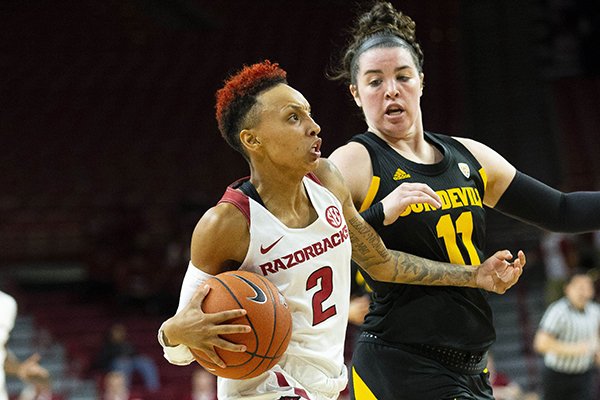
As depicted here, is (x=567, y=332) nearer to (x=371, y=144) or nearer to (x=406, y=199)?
(x=371, y=144)

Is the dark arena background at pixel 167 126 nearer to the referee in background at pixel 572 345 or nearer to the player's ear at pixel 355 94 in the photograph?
A: the referee in background at pixel 572 345

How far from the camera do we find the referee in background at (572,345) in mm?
8836

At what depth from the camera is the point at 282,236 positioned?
3191 millimetres

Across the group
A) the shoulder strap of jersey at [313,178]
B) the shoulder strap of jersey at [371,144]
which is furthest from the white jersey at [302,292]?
the shoulder strap of jersey at [371,144]

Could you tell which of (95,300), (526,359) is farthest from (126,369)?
(526,359)

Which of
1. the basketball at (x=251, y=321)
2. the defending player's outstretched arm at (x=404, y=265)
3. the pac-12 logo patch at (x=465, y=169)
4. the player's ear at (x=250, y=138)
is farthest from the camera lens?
the pac-12 logo patch at (x=465, y=169)

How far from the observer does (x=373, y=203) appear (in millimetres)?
3719

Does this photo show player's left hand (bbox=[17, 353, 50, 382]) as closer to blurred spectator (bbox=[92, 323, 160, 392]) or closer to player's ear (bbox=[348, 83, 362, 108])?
player's ear (bbox=[348, 83, 362, 108])

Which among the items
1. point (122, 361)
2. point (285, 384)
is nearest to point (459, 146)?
point (285, 384)

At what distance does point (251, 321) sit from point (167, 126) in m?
14.7

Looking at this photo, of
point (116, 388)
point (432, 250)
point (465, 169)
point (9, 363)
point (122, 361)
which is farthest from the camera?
point (122, 361)

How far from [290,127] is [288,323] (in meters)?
0.66

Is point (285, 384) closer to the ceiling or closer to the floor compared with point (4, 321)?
closer to the floor

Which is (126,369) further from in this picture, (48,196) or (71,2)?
(71,2)
